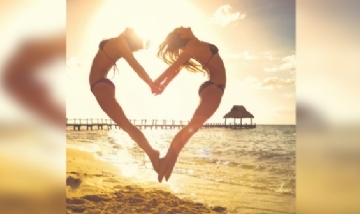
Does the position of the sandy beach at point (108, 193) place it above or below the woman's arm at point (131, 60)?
below

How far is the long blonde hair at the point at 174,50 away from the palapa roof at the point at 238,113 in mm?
313

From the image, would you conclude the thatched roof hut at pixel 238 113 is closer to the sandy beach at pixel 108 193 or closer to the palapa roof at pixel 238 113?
the palapa roof at pixel 238 113

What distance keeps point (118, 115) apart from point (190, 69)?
55 cm

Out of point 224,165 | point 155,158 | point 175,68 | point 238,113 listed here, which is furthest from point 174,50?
point 224,165

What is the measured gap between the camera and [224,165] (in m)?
2.56

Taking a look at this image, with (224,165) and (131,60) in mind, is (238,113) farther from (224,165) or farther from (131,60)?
(131,60)

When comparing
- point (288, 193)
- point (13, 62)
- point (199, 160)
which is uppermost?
point (13, 62)

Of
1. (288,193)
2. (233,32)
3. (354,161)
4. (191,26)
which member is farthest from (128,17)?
(354,161)

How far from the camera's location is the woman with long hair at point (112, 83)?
2555 millimetres

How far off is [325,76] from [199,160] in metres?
0.93

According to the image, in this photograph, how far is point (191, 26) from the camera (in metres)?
2.56

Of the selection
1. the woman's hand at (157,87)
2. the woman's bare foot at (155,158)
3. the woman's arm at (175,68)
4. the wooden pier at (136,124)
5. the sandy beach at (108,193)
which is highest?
the woman's arm at (175,68)

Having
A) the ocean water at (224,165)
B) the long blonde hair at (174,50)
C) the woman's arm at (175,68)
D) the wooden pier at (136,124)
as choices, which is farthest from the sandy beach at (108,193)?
the long blonde hair at (174,50)

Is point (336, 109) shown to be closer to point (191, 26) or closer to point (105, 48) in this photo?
point (191, 26)
